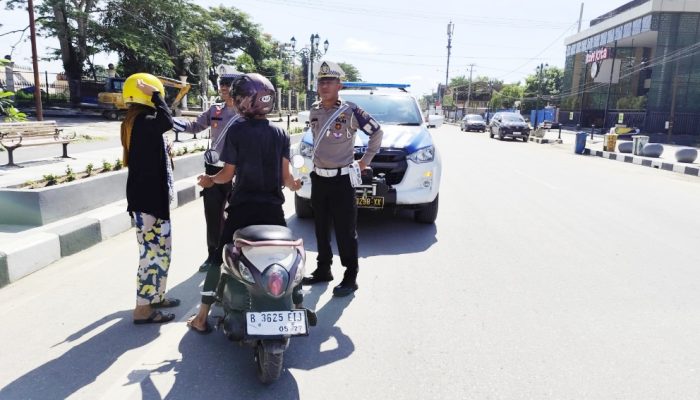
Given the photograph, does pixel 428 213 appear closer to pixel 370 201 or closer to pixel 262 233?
pixel 370 201

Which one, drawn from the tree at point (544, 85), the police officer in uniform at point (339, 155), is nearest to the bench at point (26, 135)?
the police officer in uniform at point (339, 155)

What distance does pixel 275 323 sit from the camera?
2.76 metres

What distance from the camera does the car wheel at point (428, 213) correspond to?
6.63 meters

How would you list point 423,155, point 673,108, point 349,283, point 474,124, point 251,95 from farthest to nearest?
point 474,124 → point 673,108 → point 423,155 → point 349,283 → point 251,95

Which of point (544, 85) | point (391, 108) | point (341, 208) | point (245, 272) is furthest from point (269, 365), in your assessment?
point (544, 85)

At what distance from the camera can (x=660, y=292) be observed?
457cm

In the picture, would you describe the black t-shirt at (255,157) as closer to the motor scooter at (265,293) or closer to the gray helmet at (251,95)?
the gray helmet at (251,95)

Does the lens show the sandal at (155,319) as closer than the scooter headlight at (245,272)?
No

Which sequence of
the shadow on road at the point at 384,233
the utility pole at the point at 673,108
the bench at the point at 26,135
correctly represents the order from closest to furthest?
the shadow on road at the point at 384,233, the bench at the point at 26,135, the utility pole at the point at 673,108

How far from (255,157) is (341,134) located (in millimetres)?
1310

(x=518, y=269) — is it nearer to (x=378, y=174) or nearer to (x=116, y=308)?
(x=378, y=174)

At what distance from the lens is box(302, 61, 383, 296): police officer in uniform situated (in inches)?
168

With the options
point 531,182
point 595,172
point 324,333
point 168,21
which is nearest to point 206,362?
point 324,333

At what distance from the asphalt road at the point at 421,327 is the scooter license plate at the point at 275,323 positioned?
0.36 meters
